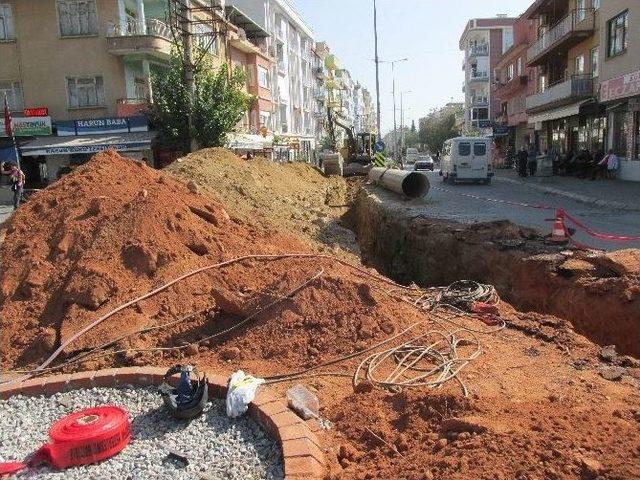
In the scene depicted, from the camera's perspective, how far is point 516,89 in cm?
4756

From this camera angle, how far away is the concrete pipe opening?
18516 millimetres

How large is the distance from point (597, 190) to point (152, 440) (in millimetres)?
20173

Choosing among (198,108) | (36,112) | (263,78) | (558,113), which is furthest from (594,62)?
(36,112)

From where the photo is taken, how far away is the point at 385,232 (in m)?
14.2

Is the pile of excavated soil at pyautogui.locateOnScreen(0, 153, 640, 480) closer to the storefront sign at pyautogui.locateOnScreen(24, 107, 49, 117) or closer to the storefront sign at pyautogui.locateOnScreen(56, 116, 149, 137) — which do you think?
the storefront sign at pyautogui.locateOnScreen(56, 116, 149, 137)

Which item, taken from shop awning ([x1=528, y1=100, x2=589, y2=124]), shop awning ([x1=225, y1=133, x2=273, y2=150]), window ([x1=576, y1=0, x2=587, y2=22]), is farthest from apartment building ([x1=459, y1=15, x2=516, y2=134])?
shop awning ([x1=225, y1=133, x2=273, y2=150])

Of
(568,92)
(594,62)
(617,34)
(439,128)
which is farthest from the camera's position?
(439,128)

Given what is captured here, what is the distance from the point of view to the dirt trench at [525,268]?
720 centimetres

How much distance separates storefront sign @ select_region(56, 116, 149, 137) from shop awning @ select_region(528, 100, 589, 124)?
69.2 feet

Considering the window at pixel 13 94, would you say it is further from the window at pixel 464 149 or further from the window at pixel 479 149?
the window at pixel 479 149

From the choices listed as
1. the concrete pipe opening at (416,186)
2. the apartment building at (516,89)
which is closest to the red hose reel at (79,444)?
the concrete pipe opening at (416,186)

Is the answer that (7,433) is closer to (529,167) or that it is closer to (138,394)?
(138,394)

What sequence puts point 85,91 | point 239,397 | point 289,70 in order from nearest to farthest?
point 239,397 < point 85,91 < point 289,70

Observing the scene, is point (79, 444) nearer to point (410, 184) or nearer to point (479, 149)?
point (410, 184)
